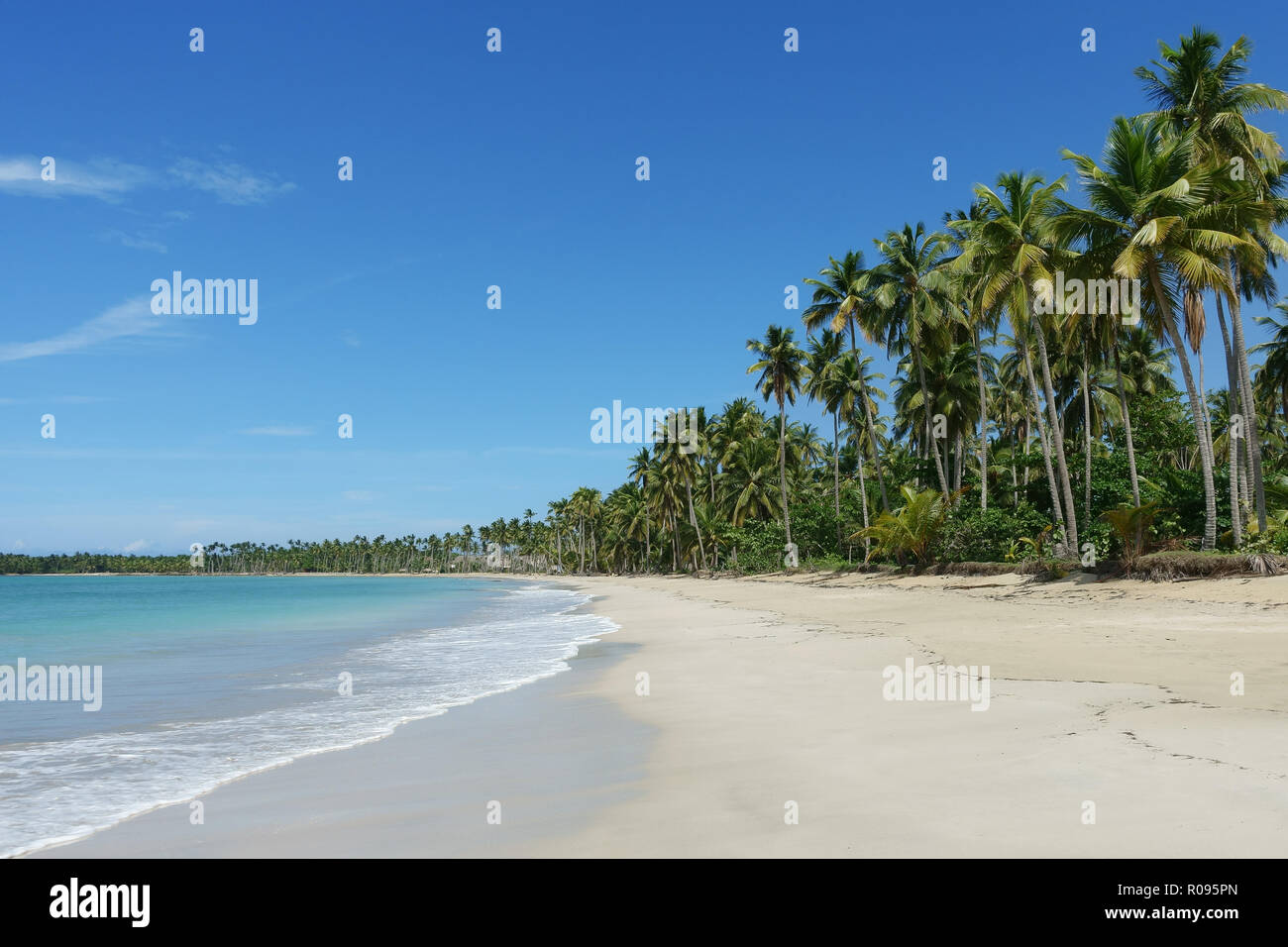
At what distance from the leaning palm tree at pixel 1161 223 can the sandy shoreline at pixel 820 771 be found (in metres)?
10.8

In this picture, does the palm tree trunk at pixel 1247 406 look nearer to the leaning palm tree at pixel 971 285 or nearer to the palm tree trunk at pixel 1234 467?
the palm tree trunk at pixel 1234 467

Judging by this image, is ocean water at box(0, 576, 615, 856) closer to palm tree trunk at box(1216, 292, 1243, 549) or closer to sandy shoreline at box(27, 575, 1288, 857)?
sandy shoreline at box(27, 575, 1288, 857)

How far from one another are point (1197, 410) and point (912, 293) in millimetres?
16783

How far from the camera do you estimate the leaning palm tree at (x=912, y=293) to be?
112 ft

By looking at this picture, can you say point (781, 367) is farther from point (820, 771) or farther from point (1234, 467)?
point (820, 771)

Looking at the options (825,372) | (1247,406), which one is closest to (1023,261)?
(1247,406)

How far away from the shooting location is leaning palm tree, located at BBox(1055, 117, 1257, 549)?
19.0m

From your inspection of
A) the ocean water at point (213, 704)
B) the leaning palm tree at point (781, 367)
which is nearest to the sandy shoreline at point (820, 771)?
the ocean water at point (213, 704)

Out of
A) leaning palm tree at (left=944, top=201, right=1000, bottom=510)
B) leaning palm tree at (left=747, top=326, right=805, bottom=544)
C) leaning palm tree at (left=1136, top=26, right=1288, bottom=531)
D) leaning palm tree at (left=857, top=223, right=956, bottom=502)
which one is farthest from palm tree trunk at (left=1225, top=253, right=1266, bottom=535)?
leaning palm tree at (left=747, top=326, right=805, bottom=544)

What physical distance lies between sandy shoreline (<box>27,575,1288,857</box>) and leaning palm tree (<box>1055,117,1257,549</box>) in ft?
35.3

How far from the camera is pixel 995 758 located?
5746 millimetres
